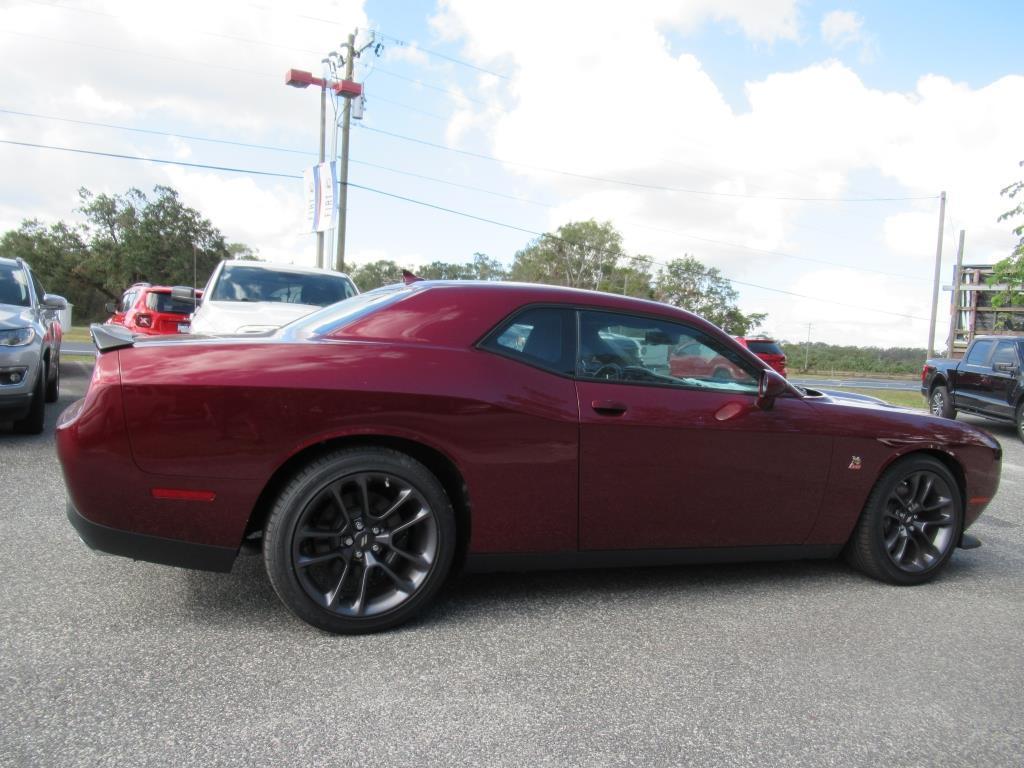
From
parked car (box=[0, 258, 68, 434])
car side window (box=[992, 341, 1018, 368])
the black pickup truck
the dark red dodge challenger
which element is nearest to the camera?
the dark red dodge challenger

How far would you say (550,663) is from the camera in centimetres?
289

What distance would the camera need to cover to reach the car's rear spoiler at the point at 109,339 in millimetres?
2949

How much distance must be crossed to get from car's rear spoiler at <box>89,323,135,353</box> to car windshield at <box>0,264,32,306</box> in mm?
5275

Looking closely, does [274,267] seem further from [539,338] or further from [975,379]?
[975,379]

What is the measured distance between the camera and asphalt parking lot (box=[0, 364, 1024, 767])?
2297 mm

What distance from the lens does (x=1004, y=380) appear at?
449 inches

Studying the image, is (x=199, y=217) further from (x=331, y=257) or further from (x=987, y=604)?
(x=987, y=604)

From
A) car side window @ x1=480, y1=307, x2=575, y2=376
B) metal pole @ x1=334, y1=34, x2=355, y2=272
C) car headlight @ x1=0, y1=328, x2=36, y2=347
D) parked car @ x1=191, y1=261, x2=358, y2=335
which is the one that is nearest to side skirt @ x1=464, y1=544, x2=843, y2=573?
car side window @ x1=480, y1=307, x2=575, y2=376

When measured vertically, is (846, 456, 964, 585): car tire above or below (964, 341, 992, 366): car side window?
below

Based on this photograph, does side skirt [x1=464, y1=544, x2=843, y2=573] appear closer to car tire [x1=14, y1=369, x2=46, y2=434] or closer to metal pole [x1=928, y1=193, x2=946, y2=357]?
car tire [x1=14, y1=369, x2=46, y2=434]

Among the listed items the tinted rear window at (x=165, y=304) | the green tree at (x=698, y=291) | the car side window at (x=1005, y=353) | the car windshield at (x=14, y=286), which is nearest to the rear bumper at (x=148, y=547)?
the car windshield at (x=14, y=286)

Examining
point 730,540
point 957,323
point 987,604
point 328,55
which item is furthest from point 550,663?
point 957,323

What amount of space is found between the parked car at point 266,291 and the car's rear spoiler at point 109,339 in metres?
4.69

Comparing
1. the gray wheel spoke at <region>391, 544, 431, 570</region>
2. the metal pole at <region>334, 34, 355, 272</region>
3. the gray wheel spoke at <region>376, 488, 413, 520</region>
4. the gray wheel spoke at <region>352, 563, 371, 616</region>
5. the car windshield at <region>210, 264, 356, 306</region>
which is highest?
the metal pole at <region>334, 34, 355, 272</region>
